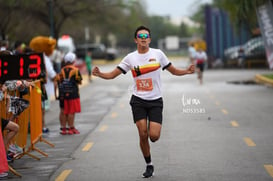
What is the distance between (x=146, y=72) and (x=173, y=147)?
10.2 ft

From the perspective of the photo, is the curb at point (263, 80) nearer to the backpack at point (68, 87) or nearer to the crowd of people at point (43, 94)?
the crowd of people at point (43, 94)

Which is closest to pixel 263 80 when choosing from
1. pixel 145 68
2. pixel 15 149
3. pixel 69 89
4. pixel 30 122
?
pixel 69 89

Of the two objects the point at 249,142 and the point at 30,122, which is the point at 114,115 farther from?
the point at 30,122

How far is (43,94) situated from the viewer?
14.8 m

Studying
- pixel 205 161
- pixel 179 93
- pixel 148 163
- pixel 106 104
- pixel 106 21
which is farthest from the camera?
pixel 106 21

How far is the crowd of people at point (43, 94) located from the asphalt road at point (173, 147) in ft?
1.14

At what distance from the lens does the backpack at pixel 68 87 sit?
47.9ft

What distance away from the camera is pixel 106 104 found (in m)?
22.9

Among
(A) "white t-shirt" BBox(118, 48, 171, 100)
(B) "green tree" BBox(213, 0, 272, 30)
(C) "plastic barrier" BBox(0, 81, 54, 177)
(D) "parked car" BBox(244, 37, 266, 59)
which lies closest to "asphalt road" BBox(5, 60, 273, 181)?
(C) "plastic barrier" BBox(0, 81, 54, 177)

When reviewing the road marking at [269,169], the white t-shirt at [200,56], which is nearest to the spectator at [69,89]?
the road marking at [269,169]

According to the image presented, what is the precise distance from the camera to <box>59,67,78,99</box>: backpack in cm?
1459

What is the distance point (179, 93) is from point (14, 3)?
14.1m

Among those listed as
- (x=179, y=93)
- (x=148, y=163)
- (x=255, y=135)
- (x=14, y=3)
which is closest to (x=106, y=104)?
(x=179, y=93)

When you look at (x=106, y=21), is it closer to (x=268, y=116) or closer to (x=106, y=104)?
(x=106, y=104)
